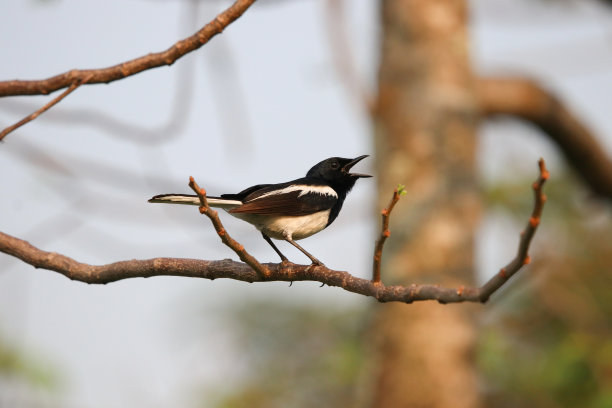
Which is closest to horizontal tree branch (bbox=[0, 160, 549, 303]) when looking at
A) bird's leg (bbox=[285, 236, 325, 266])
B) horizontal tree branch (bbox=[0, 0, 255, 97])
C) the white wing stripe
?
bird's leg (bbox=[285, 236, 325, 266])

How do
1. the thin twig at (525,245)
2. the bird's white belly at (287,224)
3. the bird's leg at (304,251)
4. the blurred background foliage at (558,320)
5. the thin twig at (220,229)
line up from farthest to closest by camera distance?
Answer: the blurred background foliage at (558,320), the bird's white belly at (287,224), the bird's leg at (304,251), the thin twig at (220,229), the thin twig at (525,245)

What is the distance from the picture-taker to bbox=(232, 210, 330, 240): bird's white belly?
4.66 meters

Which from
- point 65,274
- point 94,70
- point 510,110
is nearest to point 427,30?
point 510,110

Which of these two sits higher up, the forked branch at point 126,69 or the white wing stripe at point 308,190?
the forked branch at point 126,69

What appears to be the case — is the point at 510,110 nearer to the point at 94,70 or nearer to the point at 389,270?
the point at 389,270

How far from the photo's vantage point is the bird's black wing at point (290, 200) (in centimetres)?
453

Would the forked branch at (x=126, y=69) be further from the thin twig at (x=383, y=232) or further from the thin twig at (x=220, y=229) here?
the thin twig at (x=383, y=232)

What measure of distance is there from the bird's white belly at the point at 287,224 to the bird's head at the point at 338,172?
76 centimetres

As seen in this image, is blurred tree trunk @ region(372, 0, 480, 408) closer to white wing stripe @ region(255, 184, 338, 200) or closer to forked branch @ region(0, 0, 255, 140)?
white wing stripe @ region(255, 184, 338, 200)

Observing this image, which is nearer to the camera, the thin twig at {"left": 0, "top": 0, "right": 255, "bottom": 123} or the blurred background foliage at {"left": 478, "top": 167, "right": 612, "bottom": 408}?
the thin twig at {"left": 0, "top": 0, "right": 255, "bottom": 123}

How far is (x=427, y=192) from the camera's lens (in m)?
7.49

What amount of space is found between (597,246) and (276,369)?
497 centimetres

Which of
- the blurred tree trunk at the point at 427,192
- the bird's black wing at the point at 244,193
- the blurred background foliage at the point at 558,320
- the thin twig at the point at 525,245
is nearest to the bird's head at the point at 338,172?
the bird's black wing at the point at 244,193

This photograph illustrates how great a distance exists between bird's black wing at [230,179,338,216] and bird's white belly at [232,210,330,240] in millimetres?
41
